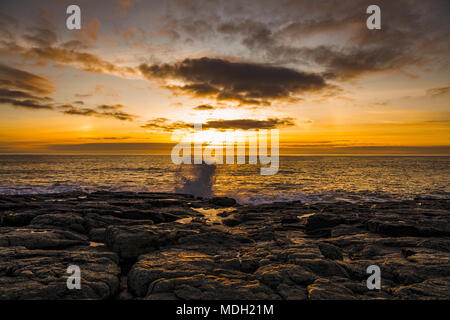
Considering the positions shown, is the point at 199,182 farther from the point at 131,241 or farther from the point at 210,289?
the point at 210,289

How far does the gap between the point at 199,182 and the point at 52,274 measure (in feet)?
121

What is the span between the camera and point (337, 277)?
6660 millimetres

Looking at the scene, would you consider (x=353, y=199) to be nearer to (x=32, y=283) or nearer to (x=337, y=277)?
(x=337, y=277)

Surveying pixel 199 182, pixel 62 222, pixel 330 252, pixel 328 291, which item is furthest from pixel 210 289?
pixel 199 182

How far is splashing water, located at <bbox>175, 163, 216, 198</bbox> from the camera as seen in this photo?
38156mm

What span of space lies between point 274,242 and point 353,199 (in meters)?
23.5

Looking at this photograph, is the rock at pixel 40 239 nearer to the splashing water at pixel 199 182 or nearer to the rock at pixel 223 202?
the rock at pixel 223 202

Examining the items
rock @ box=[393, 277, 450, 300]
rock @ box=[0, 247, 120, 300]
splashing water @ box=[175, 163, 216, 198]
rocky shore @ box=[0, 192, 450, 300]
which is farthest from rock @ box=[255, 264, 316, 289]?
splashing water @ box=[175, 163, 216, 198]

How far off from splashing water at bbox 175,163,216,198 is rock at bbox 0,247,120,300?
27462 mm

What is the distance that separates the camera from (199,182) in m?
43.3

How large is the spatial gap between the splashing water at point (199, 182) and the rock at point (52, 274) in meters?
27.5

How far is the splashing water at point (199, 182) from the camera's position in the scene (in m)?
38.2
